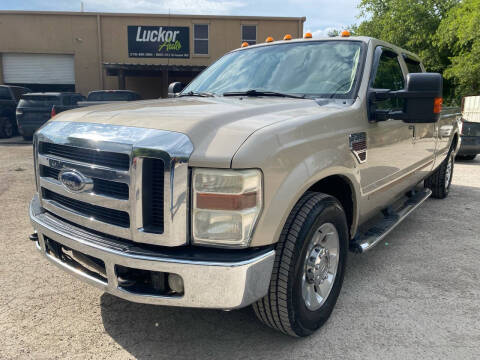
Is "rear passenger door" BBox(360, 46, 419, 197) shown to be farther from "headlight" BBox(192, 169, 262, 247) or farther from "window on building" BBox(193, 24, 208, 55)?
"window on building" BBox(193, 24, 208, 55)

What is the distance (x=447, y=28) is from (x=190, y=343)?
22.0 m

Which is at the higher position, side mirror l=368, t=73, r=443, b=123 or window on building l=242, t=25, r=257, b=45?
window on building l=242, t=25, r=257, b=45

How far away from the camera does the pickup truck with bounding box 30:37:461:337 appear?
1.86 m

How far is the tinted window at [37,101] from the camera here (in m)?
12.1

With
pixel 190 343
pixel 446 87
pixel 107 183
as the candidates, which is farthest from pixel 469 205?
pixel 446 87

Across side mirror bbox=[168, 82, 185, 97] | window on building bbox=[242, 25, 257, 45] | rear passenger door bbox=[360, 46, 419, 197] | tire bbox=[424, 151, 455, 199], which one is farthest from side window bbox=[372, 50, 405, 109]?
window on building bbox=[242, 25, 257, 45]

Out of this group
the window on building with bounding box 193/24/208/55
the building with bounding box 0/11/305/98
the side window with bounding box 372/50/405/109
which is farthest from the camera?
the window on building with bounding box 193/24/208/55

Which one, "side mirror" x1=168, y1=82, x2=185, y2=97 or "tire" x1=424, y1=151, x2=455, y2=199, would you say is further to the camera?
"tire" x1=424, y1=151, x2=455, y2=199

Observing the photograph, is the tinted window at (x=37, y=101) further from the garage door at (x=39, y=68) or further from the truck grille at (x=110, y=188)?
the truck grille at (x=110, y=188)

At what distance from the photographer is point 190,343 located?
7.84 feet

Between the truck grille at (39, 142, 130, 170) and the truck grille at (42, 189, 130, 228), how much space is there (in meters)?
0.24

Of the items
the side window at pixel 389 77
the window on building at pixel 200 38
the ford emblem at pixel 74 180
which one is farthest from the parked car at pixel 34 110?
the ford emblem at pixel 74 180

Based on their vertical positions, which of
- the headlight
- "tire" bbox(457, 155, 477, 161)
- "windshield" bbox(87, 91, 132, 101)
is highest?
"windshield" bbox(87, 91, 132, 101)

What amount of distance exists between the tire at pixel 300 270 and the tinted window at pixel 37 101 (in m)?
11.9
